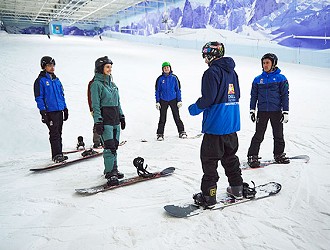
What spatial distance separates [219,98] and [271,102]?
1.60 metres

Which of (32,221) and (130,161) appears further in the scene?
(130,161)

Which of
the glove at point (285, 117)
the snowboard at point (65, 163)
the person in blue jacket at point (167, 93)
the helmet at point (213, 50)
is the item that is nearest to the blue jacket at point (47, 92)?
the snowboard at point (65, 163)

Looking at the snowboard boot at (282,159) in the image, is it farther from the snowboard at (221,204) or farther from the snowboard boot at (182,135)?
the snowboard boot at (182,135)

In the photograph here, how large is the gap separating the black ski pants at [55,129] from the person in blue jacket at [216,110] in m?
2.77

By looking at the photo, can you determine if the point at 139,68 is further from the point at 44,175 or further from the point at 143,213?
the point at 143,213

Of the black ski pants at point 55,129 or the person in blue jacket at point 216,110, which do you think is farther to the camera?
the black ski pants at point 55,129

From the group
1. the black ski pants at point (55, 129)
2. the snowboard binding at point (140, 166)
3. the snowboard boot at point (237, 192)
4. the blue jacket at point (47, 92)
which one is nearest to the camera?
the snowboard boot at point (237, 192)

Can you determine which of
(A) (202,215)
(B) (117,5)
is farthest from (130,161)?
(B) (117,5)

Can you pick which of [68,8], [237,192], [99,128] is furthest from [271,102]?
[68,8]

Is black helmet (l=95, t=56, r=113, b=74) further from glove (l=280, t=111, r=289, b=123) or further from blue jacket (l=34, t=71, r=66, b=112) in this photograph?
glove (l=280, t=111, r=289, b=123)

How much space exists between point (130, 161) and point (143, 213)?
6.05 ft

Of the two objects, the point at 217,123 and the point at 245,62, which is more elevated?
the point at 245,62

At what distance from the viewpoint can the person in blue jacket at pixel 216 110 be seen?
245 centimetres

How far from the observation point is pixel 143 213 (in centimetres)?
265
